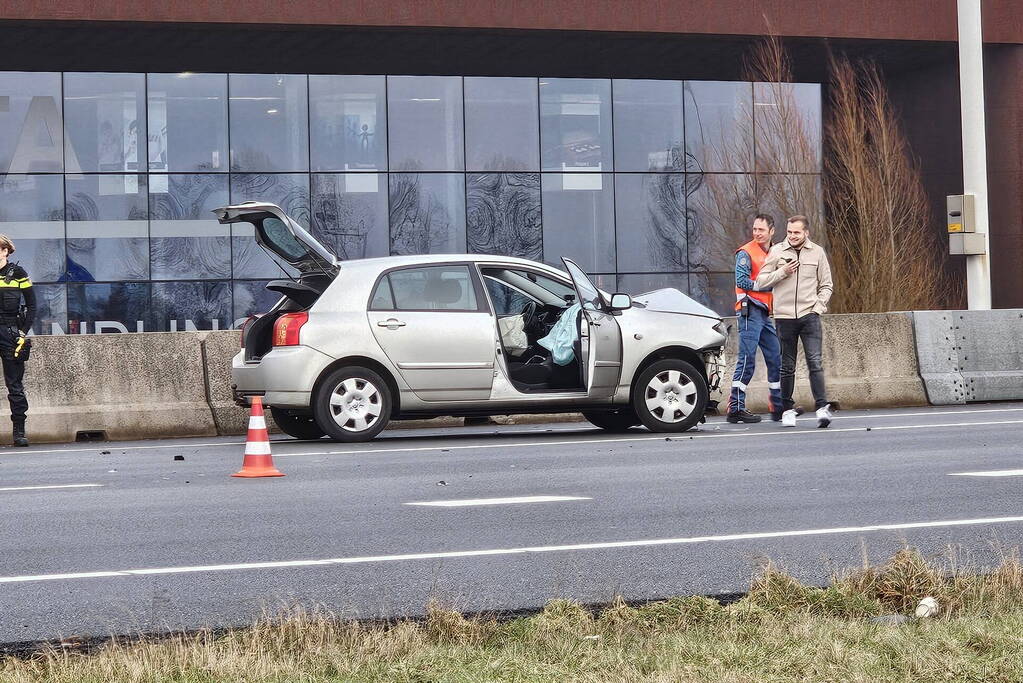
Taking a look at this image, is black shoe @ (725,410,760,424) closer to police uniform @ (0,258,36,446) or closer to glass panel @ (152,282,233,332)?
police uniform @ (0,258,36,446)

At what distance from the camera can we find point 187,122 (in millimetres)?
30719

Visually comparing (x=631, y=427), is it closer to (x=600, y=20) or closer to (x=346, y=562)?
(x=346, y=562)

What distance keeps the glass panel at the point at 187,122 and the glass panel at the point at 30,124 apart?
1741 mm

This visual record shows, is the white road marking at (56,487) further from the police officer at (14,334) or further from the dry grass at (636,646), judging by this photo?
the dry grass at (636,646)

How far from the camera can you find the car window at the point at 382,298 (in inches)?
527

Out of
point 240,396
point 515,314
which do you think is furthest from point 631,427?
point 240,396

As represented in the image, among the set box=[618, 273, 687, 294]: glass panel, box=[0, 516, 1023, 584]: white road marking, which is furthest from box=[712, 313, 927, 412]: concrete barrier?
box=[618, 273, 687, 294]: glass panel

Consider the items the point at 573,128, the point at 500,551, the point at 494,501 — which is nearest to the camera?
the point at 500,551

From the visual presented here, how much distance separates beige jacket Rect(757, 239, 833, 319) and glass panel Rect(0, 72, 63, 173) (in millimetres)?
19127

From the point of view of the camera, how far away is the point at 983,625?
474 centimetres

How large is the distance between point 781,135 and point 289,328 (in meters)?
16.5

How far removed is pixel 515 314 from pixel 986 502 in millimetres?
6000

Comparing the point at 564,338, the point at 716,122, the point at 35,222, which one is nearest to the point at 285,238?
the point at 564,338

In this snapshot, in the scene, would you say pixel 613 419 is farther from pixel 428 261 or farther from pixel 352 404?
pixel 352 404
